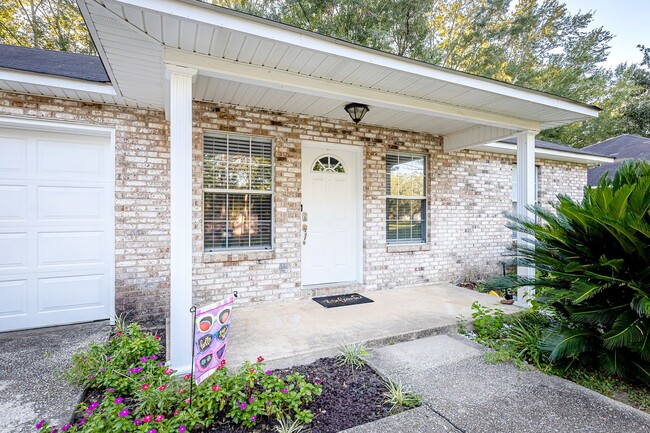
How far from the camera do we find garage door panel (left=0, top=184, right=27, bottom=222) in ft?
11.0

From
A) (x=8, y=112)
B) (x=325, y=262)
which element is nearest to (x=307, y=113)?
(x=325, y=262)

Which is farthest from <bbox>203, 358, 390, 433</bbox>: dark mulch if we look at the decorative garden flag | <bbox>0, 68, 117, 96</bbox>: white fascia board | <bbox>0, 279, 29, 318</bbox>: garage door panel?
<bbox>0, 68, 117, 96</bbox>: white fascia board

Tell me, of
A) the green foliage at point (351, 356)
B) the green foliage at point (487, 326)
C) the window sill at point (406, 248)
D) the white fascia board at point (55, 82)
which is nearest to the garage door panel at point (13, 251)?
the white fascia board at point (55, 82)

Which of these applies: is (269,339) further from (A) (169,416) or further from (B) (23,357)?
(B) (23,357)

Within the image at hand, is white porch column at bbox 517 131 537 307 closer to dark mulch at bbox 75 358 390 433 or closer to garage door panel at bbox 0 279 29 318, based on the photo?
dark mulch at bbox 75 358 390 433

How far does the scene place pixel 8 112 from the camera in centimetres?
326

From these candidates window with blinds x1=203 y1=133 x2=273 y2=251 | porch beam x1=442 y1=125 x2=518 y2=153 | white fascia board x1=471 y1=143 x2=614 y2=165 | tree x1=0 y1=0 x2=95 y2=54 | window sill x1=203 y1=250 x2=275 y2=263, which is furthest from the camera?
tree x1=0 y1=0 x2=95 y2=54

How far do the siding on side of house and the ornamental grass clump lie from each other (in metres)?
1.44

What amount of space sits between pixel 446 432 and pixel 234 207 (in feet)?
10.7

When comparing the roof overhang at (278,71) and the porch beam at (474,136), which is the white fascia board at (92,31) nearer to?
the roof overhang at (278,71)

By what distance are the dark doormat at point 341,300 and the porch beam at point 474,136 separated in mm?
2940

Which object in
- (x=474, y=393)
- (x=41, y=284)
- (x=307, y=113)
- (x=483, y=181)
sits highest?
(x=307, y=113)

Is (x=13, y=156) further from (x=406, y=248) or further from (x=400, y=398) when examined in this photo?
(x=406, y=248)

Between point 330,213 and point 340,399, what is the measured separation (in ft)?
9.49
